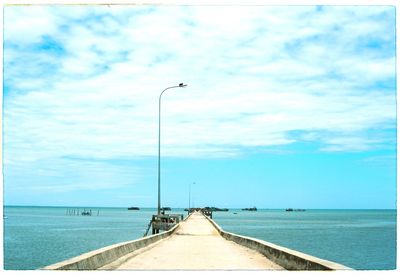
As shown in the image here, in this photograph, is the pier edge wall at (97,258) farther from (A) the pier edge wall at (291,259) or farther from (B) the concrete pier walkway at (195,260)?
(A) the pier edge wall at (291,259)

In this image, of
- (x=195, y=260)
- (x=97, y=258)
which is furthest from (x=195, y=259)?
(x=97, y=258)

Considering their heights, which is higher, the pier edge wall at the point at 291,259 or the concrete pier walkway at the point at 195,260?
the pier edge wall at the point at 291,259

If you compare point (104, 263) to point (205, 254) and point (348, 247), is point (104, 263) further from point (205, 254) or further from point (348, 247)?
point (348, 247)

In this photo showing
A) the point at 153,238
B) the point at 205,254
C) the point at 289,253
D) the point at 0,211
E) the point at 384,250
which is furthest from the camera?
the point at 384,250

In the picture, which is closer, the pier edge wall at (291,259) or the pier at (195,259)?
the pier edge wall at (291,259)

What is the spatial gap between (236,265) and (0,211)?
6181 millimetres

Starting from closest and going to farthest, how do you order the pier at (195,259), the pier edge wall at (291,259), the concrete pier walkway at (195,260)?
1. the pier edge wall at (291,259)
2. the pier at (195,259)
3. the concrete pier walkway at (195,260)

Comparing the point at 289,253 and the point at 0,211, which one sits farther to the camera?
the point at 289,253

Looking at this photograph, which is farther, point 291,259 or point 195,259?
point 195,259

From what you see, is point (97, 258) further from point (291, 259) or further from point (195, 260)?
point (291, 259)

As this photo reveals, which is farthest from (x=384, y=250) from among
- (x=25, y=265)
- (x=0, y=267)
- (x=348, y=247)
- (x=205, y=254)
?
(x=0, y=267)

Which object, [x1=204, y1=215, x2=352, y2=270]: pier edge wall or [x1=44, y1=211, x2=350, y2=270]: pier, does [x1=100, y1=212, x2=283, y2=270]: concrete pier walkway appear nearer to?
[x1=44, y1=211, x2=350, y2=270]: pier

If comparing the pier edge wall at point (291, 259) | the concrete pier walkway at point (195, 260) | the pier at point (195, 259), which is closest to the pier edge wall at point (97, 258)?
the pier at point (195, 259)

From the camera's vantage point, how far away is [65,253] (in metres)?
41.2
